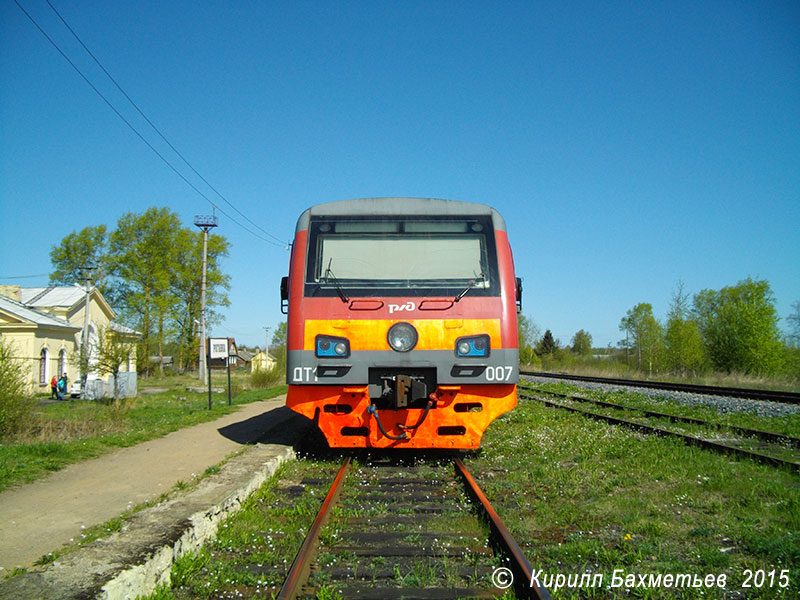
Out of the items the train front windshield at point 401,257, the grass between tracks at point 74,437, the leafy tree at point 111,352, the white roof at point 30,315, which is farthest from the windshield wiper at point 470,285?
the white roof at point 30,315

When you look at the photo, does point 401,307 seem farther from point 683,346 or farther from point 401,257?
point 683,346

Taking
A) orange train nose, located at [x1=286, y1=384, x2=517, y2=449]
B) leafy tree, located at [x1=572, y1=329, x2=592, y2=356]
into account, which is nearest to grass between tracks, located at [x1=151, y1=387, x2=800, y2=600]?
orange train nose, located at [x1=286, y1=384, x2=517, y2=449]

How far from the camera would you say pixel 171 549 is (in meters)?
3.92

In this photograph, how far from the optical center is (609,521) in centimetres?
489

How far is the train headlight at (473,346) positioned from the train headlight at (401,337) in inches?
20.4

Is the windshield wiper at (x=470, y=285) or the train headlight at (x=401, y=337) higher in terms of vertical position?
the windshield wiper at (x=470, y=285)

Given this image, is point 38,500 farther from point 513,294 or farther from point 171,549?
point 513,294

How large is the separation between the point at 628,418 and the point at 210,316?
40.8m

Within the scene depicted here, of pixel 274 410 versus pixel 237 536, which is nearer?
pixel 237 536

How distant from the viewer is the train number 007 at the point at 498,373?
6.80 m

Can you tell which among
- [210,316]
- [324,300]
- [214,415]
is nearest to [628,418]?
[324,300]

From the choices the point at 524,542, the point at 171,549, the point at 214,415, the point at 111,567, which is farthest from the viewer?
the point at 214,415

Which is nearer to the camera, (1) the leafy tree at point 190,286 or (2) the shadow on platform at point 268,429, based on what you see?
(2) the shadow on platform at point 268,429

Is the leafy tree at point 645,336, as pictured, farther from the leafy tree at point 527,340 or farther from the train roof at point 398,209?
the train roof at point 398,209
